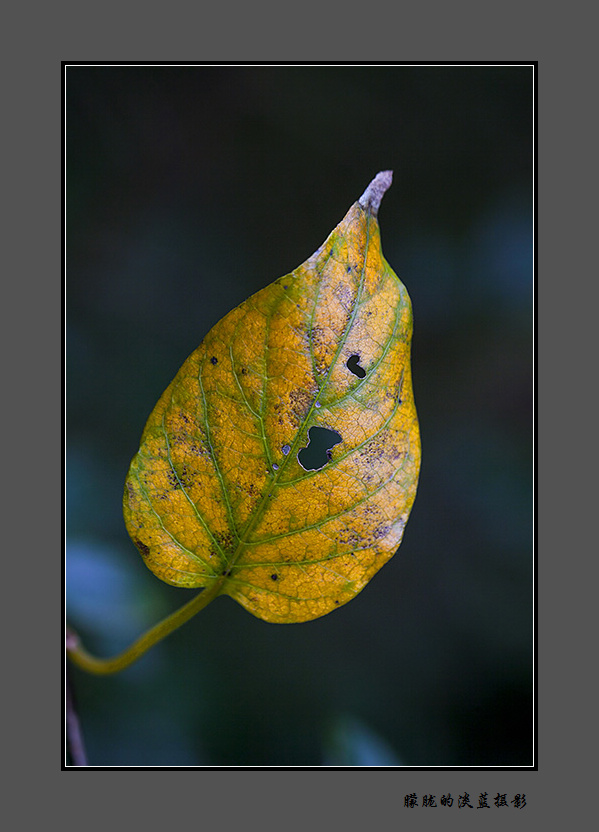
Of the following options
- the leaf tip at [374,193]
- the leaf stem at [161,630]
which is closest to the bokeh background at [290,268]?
the leaf stem at [161,630]

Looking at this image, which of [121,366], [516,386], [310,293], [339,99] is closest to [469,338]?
[516,386]

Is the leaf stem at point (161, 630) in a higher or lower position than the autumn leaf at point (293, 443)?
lower

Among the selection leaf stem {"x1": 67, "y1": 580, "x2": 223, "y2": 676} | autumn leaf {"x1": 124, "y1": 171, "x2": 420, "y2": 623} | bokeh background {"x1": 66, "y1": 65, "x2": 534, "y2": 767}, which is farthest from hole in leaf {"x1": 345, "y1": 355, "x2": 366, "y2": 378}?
bokeh background {"x1": 66, "y1": 65, "x2": 534, "y2": 767}

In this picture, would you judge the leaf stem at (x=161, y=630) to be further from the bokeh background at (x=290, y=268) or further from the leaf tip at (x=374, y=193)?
the bokeh background at (x=290, y=268)

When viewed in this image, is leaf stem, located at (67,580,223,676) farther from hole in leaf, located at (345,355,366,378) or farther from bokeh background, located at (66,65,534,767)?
bokeh background, located at (66,65,534,767)

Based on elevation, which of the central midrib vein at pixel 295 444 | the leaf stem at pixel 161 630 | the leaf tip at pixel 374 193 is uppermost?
the leaf tip at pixel 374 193

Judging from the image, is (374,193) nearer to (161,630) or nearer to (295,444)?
(295,444)
